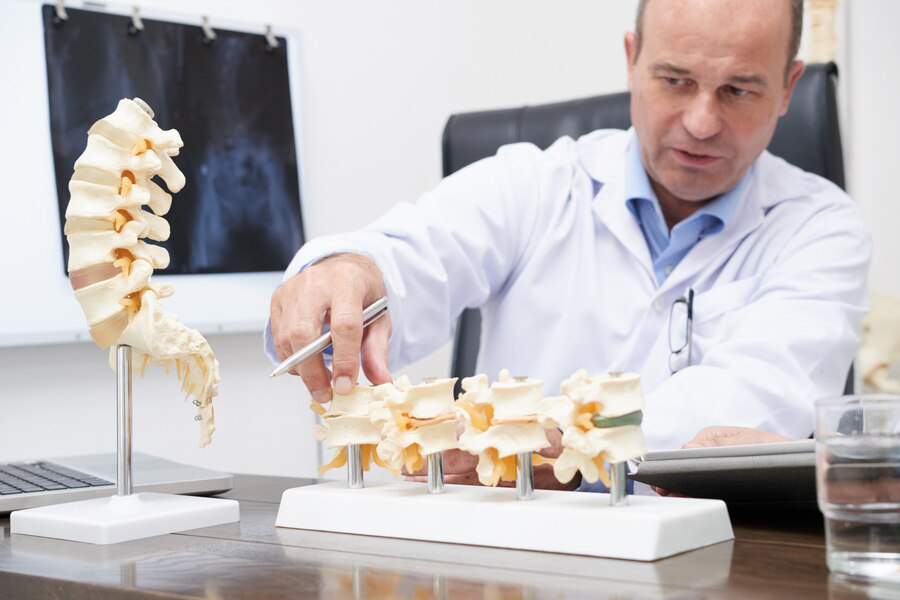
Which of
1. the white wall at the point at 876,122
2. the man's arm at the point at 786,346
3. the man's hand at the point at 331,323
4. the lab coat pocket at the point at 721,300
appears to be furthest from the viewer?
the white wall at the point at 876,122

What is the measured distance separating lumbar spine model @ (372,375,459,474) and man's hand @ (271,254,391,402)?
0.11 m

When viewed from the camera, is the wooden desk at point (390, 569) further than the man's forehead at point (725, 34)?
No

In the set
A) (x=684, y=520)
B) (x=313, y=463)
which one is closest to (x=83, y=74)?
(x=313, y=463)

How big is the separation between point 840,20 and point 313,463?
5.53 feet

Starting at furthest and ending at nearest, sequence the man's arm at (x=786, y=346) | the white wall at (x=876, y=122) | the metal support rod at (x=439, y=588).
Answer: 1. the white wall at (x=876, y=122)
2. the man's arm at (x=786, y=346)
3. the metal support rod at (x=439, y=588)

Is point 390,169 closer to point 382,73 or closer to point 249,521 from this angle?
point 382,73

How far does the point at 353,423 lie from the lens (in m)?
0.78

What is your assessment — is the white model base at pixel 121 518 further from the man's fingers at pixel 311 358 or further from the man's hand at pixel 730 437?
the man's hand at pixel 730 437

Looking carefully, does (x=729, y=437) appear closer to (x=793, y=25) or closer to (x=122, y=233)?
(x=122, y=233)

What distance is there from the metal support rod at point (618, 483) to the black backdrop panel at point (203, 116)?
1.53 meters

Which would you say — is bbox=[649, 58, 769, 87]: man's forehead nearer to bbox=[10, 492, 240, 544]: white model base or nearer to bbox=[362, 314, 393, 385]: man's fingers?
bbox=[362, 314, 393, 385]: man's fingers

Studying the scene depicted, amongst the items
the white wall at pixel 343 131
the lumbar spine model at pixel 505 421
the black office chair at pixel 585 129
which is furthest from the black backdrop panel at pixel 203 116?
the lumbar spine model at pixel 505 421

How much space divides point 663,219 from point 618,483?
3.33 feet

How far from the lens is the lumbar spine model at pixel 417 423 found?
2.35 ft
